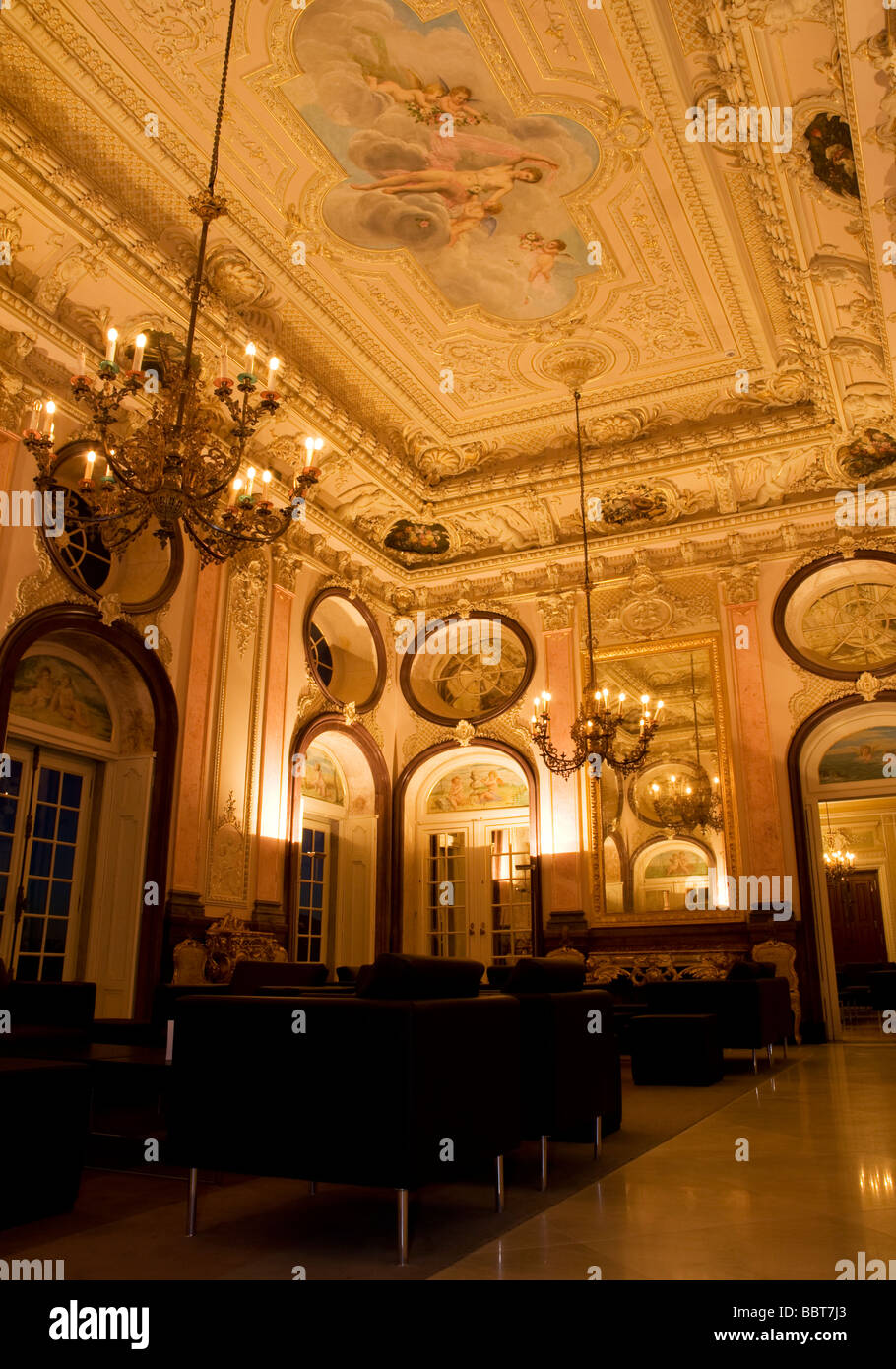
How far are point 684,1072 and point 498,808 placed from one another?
5647mm

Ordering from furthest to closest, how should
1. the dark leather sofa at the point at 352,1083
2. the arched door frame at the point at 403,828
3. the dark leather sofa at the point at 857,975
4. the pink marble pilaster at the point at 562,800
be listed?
the dark leather sofa at the point at 857,975
the arched door frame at the point at 403,828
the pink marble pilaster at the point at 562,800
the dark leather sofa at the point at 352,1083

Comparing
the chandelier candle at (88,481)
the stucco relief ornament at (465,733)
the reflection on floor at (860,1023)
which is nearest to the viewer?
the chandelier candle at (88,481)

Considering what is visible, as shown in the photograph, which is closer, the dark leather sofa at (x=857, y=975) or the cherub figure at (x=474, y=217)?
the cherub figure at (x=474, y=217)

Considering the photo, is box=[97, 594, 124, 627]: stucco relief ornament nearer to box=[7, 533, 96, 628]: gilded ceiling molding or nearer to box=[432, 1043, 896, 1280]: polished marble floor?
box=[7, 533, 96, 628]: gilded ceiling molding

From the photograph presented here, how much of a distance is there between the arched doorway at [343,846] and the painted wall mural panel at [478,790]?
2.44ft

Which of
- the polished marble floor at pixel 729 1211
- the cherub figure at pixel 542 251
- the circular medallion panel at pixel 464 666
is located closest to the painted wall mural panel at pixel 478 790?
the circular medallion panel at pixel 464 666

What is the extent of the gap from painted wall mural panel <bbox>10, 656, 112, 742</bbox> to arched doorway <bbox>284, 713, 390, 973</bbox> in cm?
263

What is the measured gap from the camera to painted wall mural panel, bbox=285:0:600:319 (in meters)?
6.21

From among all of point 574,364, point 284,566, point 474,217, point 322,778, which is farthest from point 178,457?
point 322,778

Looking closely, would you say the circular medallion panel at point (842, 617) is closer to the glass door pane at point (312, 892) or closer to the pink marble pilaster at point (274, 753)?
the pink marble pilaster at point (274, 753)

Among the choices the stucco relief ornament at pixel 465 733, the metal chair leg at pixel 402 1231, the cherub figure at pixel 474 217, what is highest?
the cherub figure at pixel 474 217

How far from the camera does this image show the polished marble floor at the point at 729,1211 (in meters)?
2.61

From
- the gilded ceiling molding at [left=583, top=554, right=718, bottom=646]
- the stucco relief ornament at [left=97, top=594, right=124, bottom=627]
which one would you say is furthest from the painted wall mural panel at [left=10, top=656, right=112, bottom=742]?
the gilded ceiling molding at [left=583, top=554, right=718, bottom=646]

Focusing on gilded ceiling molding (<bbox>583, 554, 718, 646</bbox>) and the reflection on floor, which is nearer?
the reflection on floor
